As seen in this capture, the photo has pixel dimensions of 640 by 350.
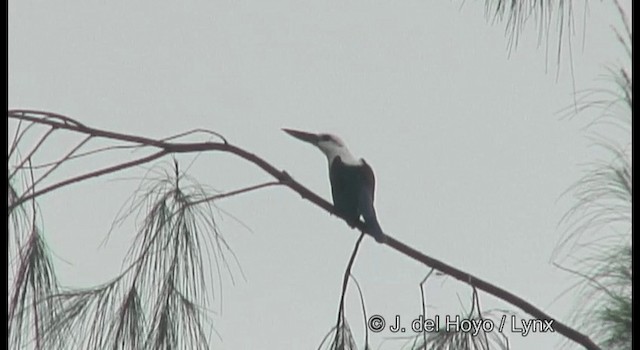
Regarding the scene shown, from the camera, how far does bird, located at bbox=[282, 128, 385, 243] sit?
1.77 metres

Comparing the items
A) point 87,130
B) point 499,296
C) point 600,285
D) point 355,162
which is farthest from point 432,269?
point 355,162

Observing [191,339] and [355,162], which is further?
[355,162]

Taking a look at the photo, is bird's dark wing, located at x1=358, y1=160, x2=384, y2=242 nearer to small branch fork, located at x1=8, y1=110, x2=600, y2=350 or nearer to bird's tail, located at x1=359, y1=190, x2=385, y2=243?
bird's tail, located at x1=359, y1=190, x2=385, y2=243

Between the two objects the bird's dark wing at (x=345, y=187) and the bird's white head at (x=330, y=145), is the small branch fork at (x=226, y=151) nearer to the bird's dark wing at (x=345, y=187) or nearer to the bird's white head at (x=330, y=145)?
the bird's dark wing at (x=345, y=187)

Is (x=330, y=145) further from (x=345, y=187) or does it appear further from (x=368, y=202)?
(x=368, y=202)

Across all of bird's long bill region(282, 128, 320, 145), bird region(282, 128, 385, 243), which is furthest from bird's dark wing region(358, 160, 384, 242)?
bird's long bill region(282, 128, 320, 145)

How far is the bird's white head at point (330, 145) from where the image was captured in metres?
2.03

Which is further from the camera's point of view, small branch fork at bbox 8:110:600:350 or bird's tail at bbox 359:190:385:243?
bird's tail at bbox 359:190:385:243

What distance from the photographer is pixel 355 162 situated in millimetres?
2010

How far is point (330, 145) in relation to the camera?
2.07 m

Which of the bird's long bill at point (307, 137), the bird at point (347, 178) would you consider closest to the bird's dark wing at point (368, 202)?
the bird at point (347, 178)

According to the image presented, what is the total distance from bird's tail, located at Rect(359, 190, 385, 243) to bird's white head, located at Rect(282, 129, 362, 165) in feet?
0.56
